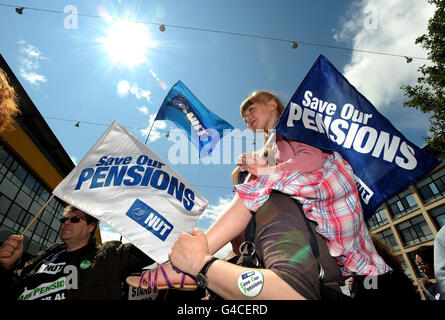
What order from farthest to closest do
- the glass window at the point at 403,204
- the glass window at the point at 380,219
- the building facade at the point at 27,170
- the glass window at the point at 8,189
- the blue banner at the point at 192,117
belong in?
1. the glass window at the point at 380,219
2. the glass window at the point at 403,204
3. the glass window at the point at 8,189
4. the building facade at the point at 27,170
5. the blue banner at the point at 192,117

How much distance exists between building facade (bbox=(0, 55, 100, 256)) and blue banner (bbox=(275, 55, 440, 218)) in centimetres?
1508

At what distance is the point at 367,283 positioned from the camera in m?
1.51

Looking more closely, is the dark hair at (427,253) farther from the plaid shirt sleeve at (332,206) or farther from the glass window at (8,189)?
the glass window at (8,189)

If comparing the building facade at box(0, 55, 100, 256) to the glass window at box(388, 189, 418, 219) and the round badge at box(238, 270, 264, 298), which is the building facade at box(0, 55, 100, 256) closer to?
the round badge at box(238, 270, 264, 298)

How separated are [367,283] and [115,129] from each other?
11.7ft

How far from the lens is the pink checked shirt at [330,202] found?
1236 mm

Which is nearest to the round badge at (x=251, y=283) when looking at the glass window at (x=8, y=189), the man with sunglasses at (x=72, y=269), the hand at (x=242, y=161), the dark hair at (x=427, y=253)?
the hand at (x=242, y=161)

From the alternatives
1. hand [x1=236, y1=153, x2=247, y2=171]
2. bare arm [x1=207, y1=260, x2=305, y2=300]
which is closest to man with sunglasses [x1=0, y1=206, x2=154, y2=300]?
hand [x1=236, y1=153, x2=247, y2=171]

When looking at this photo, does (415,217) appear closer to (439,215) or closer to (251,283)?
(439,215)

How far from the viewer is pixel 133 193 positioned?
295 centimetres

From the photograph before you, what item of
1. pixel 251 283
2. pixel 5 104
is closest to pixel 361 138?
pixel 251 283

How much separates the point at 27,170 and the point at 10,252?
15698 mm

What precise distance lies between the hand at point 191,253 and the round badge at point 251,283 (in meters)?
0.25
